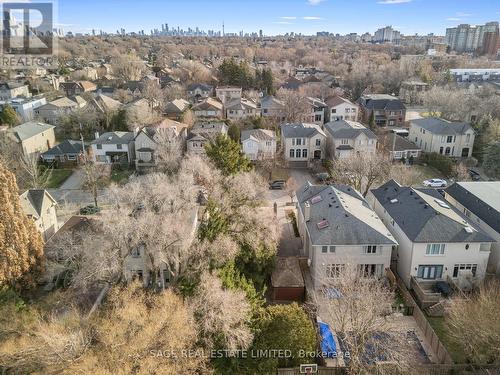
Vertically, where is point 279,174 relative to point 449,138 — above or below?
below

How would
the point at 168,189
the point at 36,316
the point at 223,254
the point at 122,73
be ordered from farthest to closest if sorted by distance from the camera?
the point at 122,73 < the point at 168,189 < the point at 223,254 < the point at 36,316

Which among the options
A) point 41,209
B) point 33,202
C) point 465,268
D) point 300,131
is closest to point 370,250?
point 465,268

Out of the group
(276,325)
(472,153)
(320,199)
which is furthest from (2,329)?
(472,153)

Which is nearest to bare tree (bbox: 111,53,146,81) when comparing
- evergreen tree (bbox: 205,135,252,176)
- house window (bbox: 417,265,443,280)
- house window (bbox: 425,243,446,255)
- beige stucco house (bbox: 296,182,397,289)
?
evergreen tree (bbox: 205,135,252,176)

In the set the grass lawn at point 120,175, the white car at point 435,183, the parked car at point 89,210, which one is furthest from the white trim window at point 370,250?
the grass lawn at point 120,175

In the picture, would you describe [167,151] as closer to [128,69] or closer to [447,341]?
[447,341]

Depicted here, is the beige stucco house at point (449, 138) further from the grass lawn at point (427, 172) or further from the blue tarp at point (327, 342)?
the blue tarp at point (327, 342)

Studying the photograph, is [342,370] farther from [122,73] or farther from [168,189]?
[122,73]
